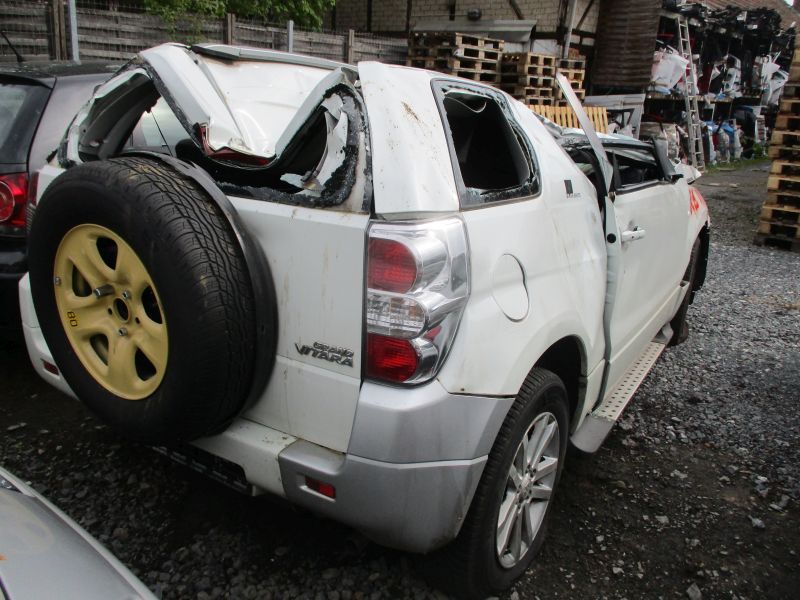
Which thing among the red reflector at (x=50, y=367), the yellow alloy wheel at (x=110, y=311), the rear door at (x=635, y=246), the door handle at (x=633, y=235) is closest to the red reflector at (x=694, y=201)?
the rear door at (x=635, y=246)

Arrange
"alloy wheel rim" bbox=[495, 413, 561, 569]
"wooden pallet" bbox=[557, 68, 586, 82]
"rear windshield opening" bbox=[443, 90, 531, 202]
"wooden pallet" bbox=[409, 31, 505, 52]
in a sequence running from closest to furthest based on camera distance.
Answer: "alloy wheel rim" bbox=[495, 413, 561, 569] → "rear windshield opening" bbox=[443, 90, 531, 202] → "wooden pallet" bbox=[409, 31, 505, 52] → "wooden pallet" bbox=[557, 68, 586, 82]

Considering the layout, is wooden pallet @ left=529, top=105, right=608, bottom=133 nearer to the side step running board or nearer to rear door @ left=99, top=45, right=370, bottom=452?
the side step running board

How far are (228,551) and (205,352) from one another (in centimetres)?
104

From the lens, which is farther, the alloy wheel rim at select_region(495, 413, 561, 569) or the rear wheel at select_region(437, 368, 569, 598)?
the alloy wheel rim at select_region(495, 413, 561, 569)

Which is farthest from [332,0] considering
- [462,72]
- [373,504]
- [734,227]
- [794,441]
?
[373,504]

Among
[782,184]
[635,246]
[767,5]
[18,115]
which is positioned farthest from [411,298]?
[767,5]

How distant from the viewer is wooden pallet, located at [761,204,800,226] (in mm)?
8562

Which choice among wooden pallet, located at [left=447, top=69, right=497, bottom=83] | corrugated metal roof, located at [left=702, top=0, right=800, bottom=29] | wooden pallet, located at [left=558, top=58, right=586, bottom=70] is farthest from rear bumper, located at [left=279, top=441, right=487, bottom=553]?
corrugated metal roof, located at [left=702, top=0, right=800, bottom=29]

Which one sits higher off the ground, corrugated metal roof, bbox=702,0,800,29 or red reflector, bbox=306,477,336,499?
corrugated metal roof, bbox=702,0,800,29

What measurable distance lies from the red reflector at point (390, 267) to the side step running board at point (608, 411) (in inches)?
53.8

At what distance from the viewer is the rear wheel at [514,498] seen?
2.03 metres

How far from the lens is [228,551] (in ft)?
8.09

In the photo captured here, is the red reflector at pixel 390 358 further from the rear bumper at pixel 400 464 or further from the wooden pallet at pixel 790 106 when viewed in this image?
the wooden pallet at pixel 790 106

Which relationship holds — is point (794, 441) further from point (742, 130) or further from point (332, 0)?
point (742, 130)
